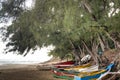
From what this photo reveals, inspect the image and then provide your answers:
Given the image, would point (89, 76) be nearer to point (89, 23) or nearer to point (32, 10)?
point (89, 23)

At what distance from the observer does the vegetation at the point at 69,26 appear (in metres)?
17.2

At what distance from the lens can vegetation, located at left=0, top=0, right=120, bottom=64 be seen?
17203 millimetres

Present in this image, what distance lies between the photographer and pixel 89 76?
641 inches

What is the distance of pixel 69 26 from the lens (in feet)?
61.7

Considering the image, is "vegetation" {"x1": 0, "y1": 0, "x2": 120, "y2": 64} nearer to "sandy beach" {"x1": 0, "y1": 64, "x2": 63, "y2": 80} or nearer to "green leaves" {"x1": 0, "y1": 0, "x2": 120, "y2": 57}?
"green leaves" {"x1": 0, "y1": 0, "x2": 120, "y2": 57}

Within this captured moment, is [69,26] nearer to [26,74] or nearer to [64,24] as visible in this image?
[64,24]

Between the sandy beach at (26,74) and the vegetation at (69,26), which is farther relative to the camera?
the sandy beach at (26,74)

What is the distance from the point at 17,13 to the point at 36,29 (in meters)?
8.36

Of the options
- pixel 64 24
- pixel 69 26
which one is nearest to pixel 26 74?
pixel 64 24

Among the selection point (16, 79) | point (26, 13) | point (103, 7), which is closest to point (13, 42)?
point (26, 13)

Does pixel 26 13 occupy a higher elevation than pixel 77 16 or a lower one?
higher

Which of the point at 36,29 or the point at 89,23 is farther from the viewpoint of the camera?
the point at 36,29

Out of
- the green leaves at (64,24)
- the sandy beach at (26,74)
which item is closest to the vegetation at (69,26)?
the green leaves at (64,24)

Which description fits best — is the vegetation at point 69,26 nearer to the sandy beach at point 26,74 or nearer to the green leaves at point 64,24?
the green leaves at point 64,24
